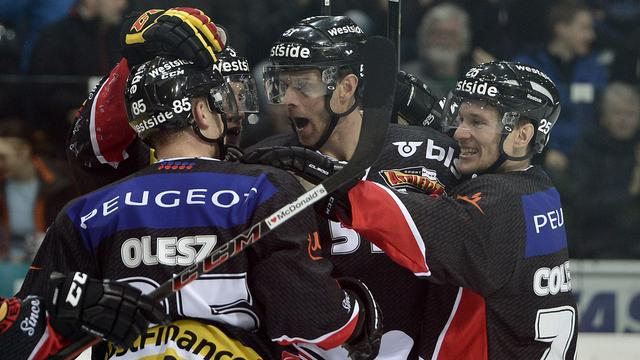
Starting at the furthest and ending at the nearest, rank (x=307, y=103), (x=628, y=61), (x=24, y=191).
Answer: (x=628, y=61), (x=24, y=191), (x=307, y=103)

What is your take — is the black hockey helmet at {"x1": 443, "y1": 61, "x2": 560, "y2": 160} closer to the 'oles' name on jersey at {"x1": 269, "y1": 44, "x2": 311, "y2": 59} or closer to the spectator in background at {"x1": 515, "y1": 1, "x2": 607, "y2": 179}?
the 'oles' name on jersey at {"x1": 269, "y1": 44, "x2": 311, "y2": 59}

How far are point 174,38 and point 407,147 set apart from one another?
0.78 m

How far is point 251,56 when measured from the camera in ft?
15.2

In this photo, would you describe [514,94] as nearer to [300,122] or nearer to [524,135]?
[524,135]

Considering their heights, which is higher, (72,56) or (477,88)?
(477,88)

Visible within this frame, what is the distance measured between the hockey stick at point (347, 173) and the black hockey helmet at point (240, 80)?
0.50 m

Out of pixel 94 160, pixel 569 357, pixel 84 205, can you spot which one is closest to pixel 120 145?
pixel 94 160

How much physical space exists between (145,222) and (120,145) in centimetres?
56

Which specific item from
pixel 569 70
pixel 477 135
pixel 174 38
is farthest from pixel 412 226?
pixel 569 70

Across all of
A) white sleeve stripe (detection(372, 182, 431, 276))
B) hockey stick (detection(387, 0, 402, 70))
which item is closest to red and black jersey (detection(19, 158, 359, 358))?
white sleeve stripe (detection(372, 182, 431, 276))

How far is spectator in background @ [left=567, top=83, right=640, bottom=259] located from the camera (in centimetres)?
485

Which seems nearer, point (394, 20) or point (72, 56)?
point (394, 20)

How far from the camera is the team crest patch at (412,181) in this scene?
2633 millimetres

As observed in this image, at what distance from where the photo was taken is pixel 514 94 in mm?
2643
